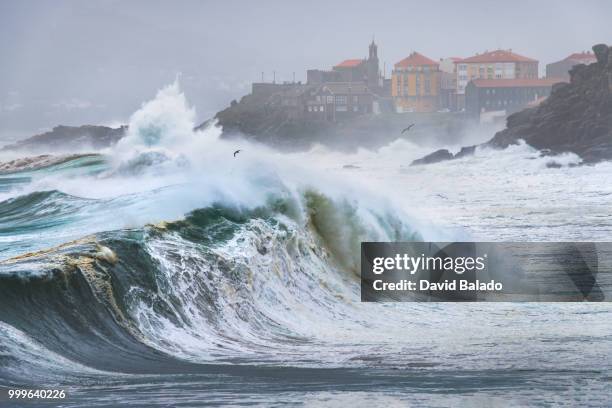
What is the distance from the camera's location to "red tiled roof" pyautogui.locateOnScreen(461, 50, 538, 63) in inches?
524

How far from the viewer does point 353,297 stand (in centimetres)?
623

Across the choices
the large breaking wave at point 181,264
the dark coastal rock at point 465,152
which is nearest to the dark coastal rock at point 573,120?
the dark coastal rock at point 465,152

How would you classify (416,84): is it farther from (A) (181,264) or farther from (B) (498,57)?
(A) (181,264)

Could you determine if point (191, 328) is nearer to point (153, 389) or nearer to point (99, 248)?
point (99, 248)

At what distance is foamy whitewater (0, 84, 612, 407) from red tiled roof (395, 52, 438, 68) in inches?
134

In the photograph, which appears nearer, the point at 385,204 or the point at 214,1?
the point at 385,204

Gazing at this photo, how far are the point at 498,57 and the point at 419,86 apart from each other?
3.83ft

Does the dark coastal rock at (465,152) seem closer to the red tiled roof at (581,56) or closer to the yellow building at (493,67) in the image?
the yellow building at (493,67)

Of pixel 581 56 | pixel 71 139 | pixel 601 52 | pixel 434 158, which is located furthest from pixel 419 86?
pixel 71 139

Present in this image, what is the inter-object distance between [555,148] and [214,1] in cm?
740

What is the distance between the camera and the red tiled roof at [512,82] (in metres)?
14.6

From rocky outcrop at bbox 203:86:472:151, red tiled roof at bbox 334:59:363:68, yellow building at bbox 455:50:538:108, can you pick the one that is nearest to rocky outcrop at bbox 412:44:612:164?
rocky outcrop at bbox 203:86:472:151

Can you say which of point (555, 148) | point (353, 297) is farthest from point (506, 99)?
point (353, 297)

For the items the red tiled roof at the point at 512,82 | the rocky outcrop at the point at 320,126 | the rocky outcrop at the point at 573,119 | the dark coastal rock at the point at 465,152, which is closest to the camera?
the rocky outcrop at the point at 320,126
